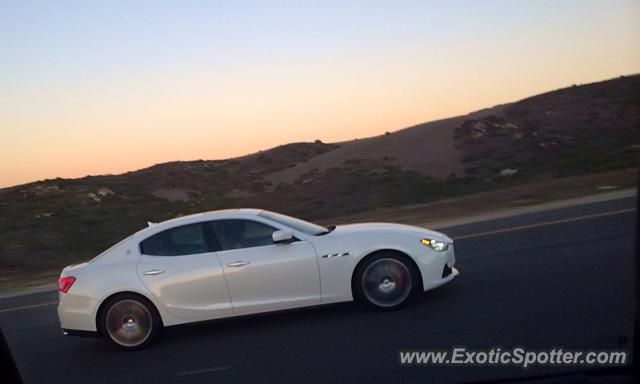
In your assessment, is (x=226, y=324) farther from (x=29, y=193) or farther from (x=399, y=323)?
(x=29, y=193)

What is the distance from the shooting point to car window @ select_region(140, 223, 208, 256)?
879 centimetres

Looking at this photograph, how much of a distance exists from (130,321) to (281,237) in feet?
6.34

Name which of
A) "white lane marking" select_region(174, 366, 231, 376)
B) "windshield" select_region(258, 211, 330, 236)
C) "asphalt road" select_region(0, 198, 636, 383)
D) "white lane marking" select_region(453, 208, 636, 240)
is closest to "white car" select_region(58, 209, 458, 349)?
"windshield" select_region(258, 211, 330, 236)

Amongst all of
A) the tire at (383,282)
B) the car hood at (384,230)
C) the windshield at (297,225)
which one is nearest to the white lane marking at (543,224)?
the car hood at (384,230)

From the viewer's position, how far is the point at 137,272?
8.66 meters

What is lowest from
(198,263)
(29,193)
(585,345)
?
(585,345)

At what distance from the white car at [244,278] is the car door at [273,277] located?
0.01 metres

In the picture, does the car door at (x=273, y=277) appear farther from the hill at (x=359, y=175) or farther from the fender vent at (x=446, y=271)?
the hill at (x=359, y=175)

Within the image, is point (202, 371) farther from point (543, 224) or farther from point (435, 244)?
point (543, 224)

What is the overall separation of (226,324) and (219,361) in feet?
5.60

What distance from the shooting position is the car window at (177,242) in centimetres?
879

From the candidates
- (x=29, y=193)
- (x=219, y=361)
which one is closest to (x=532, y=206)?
(x=219, y=361)

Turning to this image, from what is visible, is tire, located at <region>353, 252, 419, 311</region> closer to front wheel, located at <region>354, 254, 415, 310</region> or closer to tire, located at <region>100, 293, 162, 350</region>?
front wheel, located at <region>354, 254, 415, 310</region>

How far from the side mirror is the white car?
0.04ft
